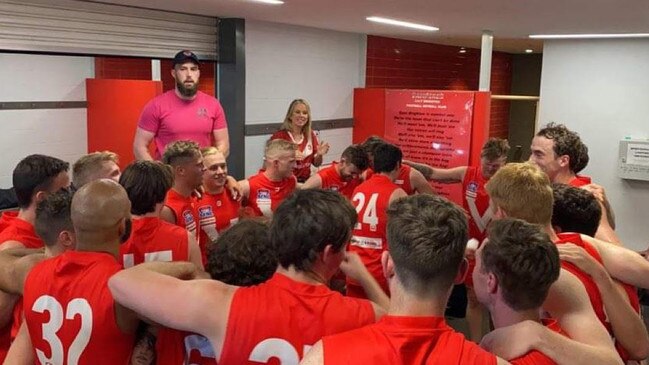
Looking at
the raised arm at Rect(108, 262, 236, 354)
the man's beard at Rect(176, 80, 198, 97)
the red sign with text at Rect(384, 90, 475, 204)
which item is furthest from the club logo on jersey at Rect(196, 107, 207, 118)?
the raised arm at Rect(108, 262, 236, 354)

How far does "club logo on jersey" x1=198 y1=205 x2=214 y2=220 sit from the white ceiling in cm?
180

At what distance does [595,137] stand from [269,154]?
175 inches

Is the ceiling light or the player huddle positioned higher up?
the ceiling light

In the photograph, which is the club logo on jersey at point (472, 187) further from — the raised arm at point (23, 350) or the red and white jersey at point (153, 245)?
the raised arm at point (23, 350)

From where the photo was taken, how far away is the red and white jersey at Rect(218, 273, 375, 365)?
1.65 meters

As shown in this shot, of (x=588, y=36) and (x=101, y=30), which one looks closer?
(x=101, y=30)

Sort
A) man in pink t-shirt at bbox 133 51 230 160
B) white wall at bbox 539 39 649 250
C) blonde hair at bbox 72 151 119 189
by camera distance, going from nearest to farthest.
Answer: blonde hair at bbox 72 151 119 189, man in pink t-shirt at bbox 133 51 230 160, white wall at bbox 539 39 649 250

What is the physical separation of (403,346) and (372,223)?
260 centimetres

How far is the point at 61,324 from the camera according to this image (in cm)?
193

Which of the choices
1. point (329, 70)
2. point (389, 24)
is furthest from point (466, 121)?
point (329, 70)

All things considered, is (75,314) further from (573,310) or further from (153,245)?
(573,310)

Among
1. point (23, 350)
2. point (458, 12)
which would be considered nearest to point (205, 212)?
point (23, 350)

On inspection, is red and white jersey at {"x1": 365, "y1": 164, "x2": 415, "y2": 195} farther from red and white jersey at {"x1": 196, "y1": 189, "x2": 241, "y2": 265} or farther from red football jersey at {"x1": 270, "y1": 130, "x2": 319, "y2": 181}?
red and white jersey at {"x1": 196, "y1": 189, "x2": 241, "y2": 265}

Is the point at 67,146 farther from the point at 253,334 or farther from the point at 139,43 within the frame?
the point at 253,334
